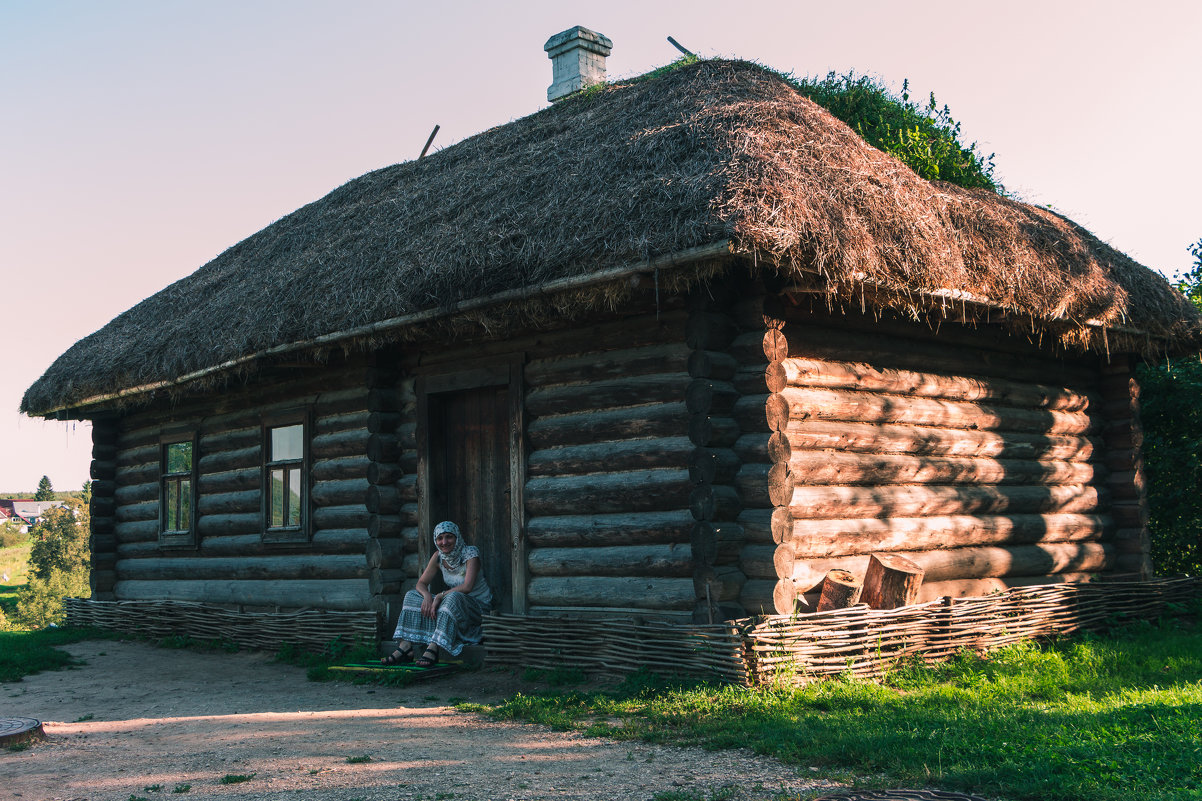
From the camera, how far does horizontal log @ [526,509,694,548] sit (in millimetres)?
7352

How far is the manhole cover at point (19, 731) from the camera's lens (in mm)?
6086

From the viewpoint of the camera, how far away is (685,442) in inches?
289

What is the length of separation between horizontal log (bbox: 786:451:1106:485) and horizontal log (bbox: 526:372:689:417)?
1024mm

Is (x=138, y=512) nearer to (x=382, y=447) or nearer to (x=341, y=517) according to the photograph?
(x=341, y=517)

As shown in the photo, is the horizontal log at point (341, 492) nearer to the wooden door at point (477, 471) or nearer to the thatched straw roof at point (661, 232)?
Answer: the wooden door at point (477, 471)

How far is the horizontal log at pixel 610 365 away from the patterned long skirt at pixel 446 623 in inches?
75.6

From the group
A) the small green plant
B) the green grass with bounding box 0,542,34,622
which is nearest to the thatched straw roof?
the small green plant

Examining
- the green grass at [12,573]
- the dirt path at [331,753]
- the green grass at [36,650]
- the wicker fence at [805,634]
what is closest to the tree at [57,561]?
the green grass at [12,573]

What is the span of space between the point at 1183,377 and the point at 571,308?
819cm

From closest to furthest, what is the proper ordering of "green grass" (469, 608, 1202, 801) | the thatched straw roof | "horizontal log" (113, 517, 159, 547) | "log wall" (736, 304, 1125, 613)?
"green grass" (469, 608, 1202, 801) → the thatched straw roof → "log wall" (736, 304, 1125, 613) → "horizontal log" (113, 517, 159, 547)

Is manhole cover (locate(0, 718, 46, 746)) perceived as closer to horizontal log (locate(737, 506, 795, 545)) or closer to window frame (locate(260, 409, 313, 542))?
window frame (locate(260, 409, 313, 542))

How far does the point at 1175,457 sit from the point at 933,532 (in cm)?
500

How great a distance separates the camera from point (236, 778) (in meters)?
5.10

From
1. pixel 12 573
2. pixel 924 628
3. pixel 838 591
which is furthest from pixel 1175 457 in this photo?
pixel 12 573
